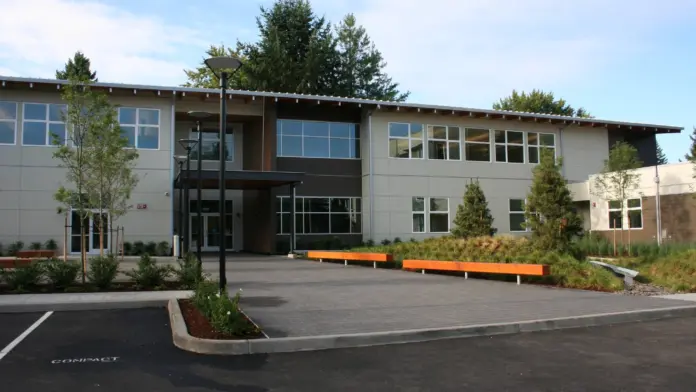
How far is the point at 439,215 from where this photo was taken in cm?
3206

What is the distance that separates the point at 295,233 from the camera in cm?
2962

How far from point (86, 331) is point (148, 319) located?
1236mm

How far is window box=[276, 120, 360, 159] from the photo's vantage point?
100 feet

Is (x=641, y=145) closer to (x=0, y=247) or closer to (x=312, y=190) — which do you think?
(x=312, y=190)

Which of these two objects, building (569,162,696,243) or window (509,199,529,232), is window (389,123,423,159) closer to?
window (509,199,529,232)

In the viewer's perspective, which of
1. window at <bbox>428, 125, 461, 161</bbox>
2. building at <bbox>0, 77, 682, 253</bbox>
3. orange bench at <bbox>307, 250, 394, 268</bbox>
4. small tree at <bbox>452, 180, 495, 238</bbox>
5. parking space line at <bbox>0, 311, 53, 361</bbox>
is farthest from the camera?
window at <bbox>428, 125, 461, 161</bbox>

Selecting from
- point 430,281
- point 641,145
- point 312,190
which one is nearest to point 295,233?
point 312,190

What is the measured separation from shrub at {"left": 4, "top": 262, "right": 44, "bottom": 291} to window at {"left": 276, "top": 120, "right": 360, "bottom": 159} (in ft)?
58.9

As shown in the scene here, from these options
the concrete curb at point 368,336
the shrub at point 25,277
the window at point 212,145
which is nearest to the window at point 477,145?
the window at point 212,145

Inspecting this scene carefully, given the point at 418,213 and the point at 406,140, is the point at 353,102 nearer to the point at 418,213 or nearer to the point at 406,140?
the point at 406,140

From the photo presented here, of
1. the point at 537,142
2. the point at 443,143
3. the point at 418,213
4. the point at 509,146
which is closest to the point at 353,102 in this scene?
the point at 443,143

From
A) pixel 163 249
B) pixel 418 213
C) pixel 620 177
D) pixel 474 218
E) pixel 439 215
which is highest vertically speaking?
pixel 620 177

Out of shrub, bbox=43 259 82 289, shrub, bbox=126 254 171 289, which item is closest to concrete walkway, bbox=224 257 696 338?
shrub, bbox=126 254 171 289

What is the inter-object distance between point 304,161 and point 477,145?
10231 mm
